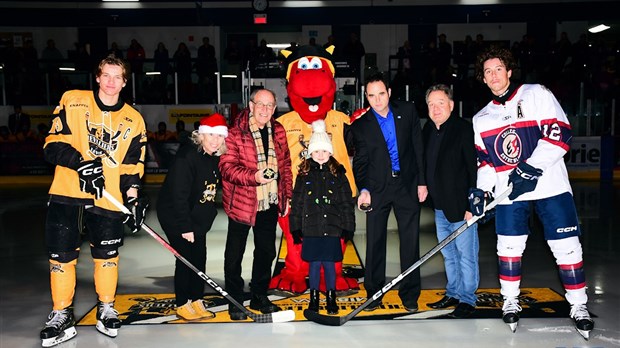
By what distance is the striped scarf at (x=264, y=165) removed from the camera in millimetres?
4820

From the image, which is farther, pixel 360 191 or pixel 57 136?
pixel 360 191

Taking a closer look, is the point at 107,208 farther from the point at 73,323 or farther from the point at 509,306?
the point at 509,306

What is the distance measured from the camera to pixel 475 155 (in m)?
4.79

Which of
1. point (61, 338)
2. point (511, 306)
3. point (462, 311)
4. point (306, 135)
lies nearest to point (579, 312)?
point (511, 306)

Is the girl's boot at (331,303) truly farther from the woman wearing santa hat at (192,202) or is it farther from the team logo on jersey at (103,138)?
the team logo on jersey at (103,138)

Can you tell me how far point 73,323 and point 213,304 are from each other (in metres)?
1.12

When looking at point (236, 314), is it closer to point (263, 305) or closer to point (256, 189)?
point (263, 305)

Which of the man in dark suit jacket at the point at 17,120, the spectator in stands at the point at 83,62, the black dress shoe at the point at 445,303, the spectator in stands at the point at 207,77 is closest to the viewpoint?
the black dress shoe at the point at 445,303

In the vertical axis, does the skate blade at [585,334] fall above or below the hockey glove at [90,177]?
below

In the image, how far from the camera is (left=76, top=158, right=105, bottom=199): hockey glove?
13.5 feet

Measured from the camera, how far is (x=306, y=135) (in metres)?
5.44

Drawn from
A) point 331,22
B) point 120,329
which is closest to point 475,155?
point 120,329

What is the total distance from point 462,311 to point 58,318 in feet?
9.07

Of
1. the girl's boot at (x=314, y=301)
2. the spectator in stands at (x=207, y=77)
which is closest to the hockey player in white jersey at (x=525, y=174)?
the girl's boot at (x=314, y=301)
